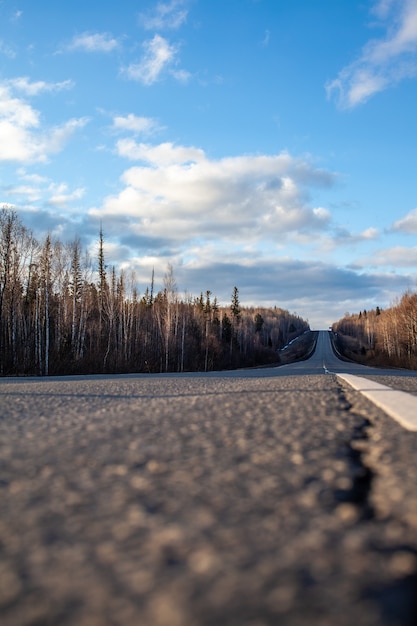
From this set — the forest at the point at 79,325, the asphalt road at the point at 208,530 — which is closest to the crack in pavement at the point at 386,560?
the asphalt road at the point at 208,530

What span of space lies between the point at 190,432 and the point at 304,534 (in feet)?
4.90

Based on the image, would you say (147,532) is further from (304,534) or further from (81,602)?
(304,534)

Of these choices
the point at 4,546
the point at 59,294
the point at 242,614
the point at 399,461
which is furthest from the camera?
the point at 59,294

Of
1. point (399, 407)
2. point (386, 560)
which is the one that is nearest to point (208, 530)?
point (386, 560)

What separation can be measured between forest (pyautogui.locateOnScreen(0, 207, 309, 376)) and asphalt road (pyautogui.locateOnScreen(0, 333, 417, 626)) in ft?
60.6

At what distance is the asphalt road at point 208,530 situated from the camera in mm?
913

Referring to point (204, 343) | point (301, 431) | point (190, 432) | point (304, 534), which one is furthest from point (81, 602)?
point (204, 343)

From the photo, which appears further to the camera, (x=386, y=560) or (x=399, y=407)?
(x=399, y=407)

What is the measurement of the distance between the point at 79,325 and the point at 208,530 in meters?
35.7

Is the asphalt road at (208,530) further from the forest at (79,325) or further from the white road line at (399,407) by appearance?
the forest at (79,325)

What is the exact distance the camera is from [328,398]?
4633 millimetres

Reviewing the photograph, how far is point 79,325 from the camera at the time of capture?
117 feet

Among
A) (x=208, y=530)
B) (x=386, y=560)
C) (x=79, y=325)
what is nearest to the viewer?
(x=386, y=560)

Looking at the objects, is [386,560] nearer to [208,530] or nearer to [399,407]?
[208,530]
